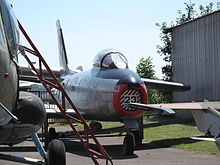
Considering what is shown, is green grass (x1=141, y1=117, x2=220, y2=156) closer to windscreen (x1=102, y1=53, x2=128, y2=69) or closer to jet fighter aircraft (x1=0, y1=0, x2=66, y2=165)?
windscreen (x1=102, y1=53, x2=128, y2=69)

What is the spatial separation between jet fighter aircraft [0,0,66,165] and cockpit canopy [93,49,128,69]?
6722 mm

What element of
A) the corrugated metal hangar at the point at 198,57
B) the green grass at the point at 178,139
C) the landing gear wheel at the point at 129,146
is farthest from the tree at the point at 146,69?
the landing gear wheel at the point at 129,146

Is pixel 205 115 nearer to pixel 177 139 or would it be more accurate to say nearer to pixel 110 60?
pixel 110 60

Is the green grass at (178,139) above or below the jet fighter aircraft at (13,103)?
below

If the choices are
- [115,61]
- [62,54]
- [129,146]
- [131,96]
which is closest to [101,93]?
[115,61]

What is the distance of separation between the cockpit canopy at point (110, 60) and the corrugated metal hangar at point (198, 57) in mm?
9833

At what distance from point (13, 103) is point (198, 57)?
19397 millimetres

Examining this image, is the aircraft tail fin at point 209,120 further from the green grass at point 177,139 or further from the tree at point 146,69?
the tree at point 146,69

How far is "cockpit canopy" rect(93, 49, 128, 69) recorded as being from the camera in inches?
516

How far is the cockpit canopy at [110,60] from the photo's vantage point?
1310 cm

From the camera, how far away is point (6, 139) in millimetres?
6148

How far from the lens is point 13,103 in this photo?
5578mm

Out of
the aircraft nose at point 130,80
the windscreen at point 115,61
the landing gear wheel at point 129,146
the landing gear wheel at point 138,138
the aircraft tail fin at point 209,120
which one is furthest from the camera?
the landing gear wheel at point 138,138

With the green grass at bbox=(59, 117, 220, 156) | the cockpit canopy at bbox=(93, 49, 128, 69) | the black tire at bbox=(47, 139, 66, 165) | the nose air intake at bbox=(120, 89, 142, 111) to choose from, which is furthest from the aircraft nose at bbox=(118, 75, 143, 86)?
the black tire at bbox=(47, 139, 66, 165)
